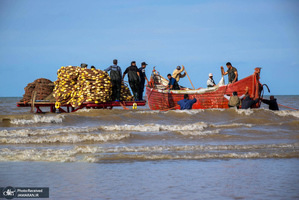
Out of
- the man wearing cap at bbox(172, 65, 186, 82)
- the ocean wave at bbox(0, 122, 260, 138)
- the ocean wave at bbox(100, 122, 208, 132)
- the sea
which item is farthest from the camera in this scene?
the man wearing cap at bbox(172, 65, 186, 82)

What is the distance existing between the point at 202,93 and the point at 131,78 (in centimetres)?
349

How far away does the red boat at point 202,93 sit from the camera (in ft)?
57.7

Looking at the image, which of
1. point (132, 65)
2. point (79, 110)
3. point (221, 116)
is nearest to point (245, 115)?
point (221, 116)

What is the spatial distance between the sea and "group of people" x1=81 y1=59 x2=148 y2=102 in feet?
15.3

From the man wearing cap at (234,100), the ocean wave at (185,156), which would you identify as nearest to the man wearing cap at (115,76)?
the man wearing cap at (234,100)

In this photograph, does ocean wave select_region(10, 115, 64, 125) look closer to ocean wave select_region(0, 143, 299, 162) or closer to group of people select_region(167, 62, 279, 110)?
group of people select_region(167, 62, 279, 110)

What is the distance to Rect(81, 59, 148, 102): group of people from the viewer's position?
1809cm

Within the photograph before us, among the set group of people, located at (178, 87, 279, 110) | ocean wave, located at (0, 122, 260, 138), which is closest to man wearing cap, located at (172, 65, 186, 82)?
group of people, located at (178, 87, 279, 110)

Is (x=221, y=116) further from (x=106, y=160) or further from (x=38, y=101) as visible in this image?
(x=106, y=160)

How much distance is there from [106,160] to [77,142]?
3.31 meters

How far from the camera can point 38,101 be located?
18.8m

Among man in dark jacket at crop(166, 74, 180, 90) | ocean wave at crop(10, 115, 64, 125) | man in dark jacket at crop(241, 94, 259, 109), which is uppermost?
man in dark jacket at crop(166, 74, 180, 90)

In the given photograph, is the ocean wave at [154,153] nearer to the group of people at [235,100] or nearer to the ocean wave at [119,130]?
the ocean wave at [119,130]

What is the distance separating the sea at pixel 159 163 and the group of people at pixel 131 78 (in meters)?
4.67
